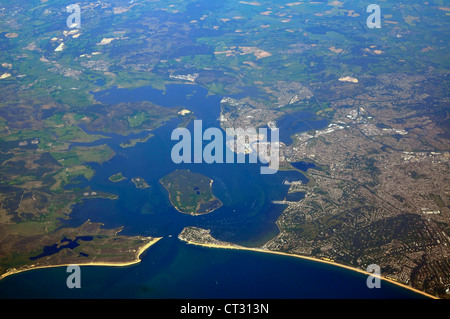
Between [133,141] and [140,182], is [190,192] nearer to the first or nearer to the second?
[140,182]

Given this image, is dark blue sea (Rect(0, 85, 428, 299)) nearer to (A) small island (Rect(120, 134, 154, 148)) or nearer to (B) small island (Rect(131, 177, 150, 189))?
(B) small island (Rect(131, 177, 150, 189))

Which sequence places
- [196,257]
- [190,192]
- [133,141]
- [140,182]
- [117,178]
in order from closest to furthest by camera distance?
[196,257], [190,192], [140,182], [117,178], [133,141]

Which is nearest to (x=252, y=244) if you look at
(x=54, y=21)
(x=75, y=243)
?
(x=75, y=243)

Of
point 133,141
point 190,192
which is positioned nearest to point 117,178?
point 133,141

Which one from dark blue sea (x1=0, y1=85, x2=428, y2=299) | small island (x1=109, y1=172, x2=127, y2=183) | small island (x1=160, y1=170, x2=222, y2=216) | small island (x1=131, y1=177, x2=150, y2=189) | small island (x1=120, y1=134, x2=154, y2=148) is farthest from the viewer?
small island (x1=120, y1=134, x2=154, y2=148)

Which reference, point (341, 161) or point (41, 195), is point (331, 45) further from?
point (41, 195)

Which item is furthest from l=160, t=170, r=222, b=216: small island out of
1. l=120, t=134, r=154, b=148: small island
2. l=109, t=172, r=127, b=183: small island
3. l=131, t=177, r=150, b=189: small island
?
l=120, t=134, r=154, b=148: small island

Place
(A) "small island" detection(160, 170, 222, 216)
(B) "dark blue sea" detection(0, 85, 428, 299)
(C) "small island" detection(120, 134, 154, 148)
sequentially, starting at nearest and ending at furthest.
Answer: (B) "dark blue sea" detection(0, 85, 428, 299), (A) "small island" detection(160, 170, 222, 216), (C) "small island" detection(120, 134, 154, 148)
